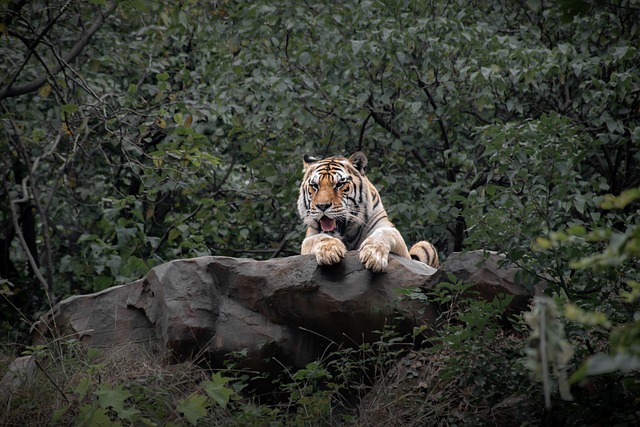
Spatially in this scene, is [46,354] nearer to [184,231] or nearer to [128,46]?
[184,231]

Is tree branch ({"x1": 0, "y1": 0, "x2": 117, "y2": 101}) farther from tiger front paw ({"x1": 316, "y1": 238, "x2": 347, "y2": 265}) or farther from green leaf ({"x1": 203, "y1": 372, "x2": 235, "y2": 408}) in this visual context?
green leaf ({"x1": 203, "y1": 372, "x2": 235, "y2": 408})

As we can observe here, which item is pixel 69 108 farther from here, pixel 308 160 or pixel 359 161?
pixel 359 161

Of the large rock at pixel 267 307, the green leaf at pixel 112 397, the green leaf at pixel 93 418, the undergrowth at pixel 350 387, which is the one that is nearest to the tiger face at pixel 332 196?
the large rock at pixel 267 307

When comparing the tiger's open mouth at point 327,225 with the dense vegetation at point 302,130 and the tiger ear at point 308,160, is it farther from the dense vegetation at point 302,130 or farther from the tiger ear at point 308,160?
the dense vegetation at point 302,130

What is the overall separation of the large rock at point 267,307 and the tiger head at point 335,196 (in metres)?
0.56

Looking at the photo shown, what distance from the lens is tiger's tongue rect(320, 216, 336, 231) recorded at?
21.4 feet

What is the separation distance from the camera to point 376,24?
320 inches

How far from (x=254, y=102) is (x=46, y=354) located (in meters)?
4.13

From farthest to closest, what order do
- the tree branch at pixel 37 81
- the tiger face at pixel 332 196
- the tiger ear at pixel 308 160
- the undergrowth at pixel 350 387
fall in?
the tiger ear at pixel 308 160 → the tree branch at pixel 37 81 → the tiger face at pixel 332 196 → the undergrowth at pixel 350 387

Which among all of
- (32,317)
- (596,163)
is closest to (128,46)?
(32,317)

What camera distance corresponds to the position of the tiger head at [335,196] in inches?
256

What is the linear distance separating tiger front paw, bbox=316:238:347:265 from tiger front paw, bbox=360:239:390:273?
170 mm

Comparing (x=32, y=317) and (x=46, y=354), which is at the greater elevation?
(x=46, y=354)

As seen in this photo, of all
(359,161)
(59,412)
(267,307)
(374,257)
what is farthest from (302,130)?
(59,412)
